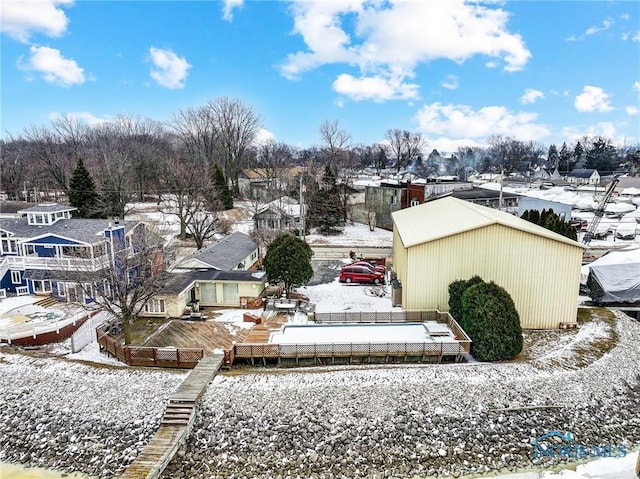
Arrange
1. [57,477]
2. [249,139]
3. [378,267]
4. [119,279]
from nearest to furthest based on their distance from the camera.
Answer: [57,477] < [119,279] < [378,267] < [249,139]

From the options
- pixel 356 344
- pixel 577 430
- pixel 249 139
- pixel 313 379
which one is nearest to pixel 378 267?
pixel 356 344

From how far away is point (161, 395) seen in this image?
12.8m

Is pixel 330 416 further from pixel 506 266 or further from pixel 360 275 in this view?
pixel 360 275

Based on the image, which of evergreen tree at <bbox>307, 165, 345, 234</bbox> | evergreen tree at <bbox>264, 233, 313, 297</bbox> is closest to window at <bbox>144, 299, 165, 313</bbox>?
evergreen tree at <bbox>264, 233, 313, 297</bbox>

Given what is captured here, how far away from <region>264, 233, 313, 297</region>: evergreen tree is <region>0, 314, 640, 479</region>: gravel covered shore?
250 inches

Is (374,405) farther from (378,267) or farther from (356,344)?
(378,267)

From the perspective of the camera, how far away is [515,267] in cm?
1691

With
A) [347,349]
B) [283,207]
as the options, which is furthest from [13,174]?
[347,349]

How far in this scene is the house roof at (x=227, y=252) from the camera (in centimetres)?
2149

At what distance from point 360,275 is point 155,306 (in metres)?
10.6

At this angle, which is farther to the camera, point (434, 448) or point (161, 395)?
point (161, 395)

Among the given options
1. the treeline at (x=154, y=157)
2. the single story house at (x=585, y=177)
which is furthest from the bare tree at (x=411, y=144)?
the single story house at (x=585, y=177)

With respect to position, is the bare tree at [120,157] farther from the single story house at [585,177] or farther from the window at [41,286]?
the single story house at [585,177]

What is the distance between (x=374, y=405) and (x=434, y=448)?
1.98 meters
